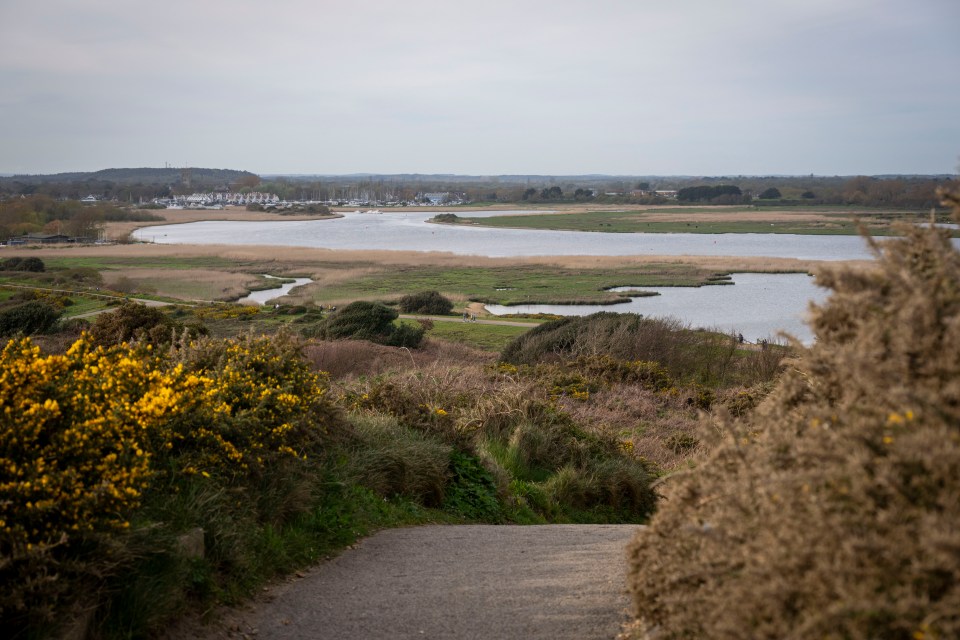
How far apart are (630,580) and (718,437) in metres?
0.88

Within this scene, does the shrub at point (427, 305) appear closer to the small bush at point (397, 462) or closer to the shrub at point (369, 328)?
the shrub at point (369, 328)

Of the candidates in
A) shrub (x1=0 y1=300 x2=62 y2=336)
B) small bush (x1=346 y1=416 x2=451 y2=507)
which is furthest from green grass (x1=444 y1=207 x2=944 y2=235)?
small bush (x1=346 y1=416 x2=451 y2=507)

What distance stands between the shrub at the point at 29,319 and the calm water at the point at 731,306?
28.5m

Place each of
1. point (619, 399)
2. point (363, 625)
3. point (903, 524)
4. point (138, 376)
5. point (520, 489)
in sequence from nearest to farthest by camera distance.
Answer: point (903, 524)
point (363, 625)
point (138, 376)
point (520, 489)
point (619, 399)

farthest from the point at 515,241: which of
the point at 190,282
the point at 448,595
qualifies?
the point at 448,595

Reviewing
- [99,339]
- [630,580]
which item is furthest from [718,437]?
[99,339]

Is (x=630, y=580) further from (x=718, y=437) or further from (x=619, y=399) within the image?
(x=619, y=399)

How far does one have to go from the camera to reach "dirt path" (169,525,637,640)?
5.30 m

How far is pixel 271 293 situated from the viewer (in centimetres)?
6669

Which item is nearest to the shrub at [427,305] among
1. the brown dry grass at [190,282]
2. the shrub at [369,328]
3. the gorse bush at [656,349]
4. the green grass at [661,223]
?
the shrub at [369,328]

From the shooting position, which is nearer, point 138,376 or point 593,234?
point 138,376

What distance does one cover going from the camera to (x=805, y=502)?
10.6 ft

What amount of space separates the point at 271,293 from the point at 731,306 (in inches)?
1365

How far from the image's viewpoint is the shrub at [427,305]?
2016 inches
